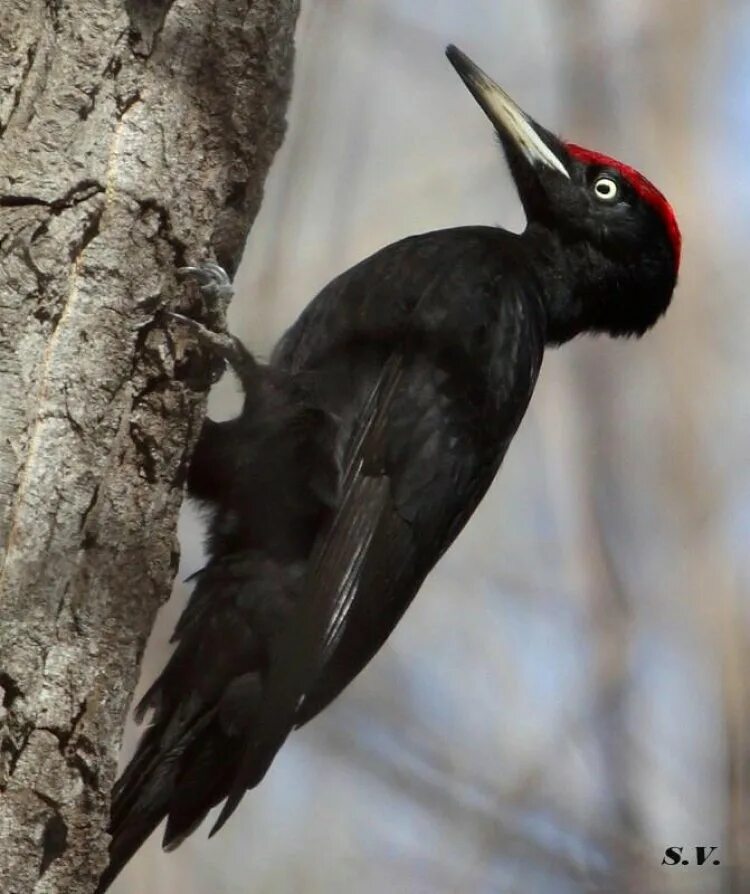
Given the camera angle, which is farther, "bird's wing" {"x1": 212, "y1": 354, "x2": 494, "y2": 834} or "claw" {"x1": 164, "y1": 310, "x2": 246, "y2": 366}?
"bird's wing" {"x1": 212, "y1": 354, "x2": 494, "y2": 834}

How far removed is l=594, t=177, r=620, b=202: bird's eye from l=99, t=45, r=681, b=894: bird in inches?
18.7

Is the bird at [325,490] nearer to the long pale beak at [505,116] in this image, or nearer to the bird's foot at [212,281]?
the bird's foot at [212,281]

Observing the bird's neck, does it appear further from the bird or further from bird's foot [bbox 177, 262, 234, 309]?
bird's foot [bbox 177, 262, 234, 309]

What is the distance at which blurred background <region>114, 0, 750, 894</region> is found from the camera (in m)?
4.06

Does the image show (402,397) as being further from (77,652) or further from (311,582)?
(77,652)

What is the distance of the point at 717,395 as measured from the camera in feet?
16.5

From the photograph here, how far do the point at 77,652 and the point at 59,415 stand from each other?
0.35 m

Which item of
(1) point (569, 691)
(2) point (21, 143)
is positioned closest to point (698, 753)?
(1) point (569, 691)

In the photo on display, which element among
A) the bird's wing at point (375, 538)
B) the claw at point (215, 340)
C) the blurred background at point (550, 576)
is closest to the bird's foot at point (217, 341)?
the claw at point (215, 340)

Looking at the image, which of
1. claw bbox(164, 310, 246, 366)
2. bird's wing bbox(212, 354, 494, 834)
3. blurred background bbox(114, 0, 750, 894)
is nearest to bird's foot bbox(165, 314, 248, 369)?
claw bbox(164, 310, 246, 366)

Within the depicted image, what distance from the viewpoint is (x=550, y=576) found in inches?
180

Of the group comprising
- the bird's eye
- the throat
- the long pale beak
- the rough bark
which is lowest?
the rough bark

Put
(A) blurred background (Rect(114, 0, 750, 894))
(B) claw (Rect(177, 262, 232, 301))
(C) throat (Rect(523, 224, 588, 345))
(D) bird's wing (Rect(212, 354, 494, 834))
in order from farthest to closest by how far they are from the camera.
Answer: (A) blurred background (Rect(114, 0, 750, 894))
(C) throat (Rect(523, 224, 588, 345))
(D) bird's wing (Rect(212, 354, 494, 834))
(B) claw (Rect(177, 262, 232, 301))

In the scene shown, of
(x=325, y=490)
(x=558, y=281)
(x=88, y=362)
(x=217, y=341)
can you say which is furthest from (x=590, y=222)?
(x=88, y=362)
